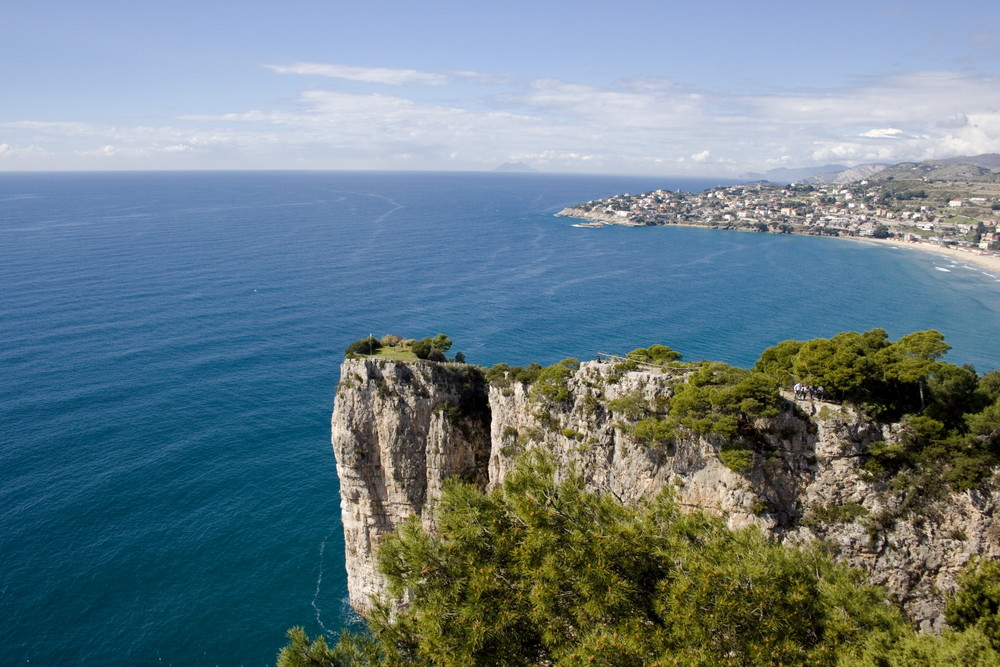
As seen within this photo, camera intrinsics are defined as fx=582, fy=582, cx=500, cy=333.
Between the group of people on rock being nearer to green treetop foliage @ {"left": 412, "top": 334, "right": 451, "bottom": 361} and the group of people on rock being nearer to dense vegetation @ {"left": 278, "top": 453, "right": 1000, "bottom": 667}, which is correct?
dense vegetation @ {"left": 278, "top": 453, "right": 1000, "bottom": 667}

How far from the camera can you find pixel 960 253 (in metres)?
130

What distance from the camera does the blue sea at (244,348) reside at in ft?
112

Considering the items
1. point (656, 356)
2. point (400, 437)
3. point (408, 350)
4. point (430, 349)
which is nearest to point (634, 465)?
point (656, 356)

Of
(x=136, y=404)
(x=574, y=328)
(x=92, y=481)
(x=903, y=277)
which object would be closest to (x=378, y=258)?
(x=574, y=328)

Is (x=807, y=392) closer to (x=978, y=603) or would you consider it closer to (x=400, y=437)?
(x=978, y=603)

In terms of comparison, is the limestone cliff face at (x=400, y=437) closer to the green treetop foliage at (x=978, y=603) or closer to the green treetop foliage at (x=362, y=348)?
the green treetop foliage at (x=362, y=348)

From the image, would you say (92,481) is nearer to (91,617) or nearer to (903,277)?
(91,617)

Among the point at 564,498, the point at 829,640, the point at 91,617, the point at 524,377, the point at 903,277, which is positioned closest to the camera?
the point at 829,640

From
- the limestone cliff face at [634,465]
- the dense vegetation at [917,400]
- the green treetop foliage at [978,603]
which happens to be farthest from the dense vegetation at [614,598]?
the dense vegetation at [917,400]

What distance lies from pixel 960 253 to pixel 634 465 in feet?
482

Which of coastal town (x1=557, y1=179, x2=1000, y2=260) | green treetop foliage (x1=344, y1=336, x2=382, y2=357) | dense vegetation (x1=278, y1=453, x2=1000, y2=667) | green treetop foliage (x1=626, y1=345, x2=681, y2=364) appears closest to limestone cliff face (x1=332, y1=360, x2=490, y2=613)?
green treetop foliage (x1=344, y1=336, x2=382, y2=357)

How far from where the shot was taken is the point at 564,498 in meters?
15.8

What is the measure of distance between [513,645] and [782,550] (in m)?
7.02

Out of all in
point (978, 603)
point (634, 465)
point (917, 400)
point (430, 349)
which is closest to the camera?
point (978, 603)
